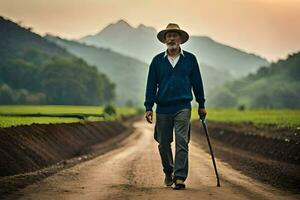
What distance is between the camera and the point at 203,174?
12.8 m

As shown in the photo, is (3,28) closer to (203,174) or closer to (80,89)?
(80,89)

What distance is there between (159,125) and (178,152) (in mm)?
709

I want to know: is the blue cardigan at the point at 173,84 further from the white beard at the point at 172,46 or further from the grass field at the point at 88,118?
the grass field at the point at 88,118

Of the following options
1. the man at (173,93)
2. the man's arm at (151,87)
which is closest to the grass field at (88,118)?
the man's arm at (151,87)

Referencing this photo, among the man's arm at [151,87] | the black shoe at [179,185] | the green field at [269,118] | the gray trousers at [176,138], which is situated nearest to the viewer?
the black shoe at [179,185]

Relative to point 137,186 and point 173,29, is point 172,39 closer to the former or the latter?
point 173,29

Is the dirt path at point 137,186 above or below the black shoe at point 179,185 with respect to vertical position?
below

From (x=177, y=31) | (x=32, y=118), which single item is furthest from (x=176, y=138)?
(x=32, y=118)

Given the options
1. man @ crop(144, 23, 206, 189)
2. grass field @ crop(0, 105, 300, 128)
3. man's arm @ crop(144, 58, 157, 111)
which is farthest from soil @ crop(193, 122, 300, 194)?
man's arm @ crop(144, 58, 157, 111)

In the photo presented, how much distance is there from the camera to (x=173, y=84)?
34.6 feet

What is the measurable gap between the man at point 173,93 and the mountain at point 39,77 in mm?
62251

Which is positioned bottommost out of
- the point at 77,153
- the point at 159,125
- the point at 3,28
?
the point at 77,153

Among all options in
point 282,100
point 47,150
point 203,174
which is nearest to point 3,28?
point 47,150

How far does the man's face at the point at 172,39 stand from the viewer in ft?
34.3
